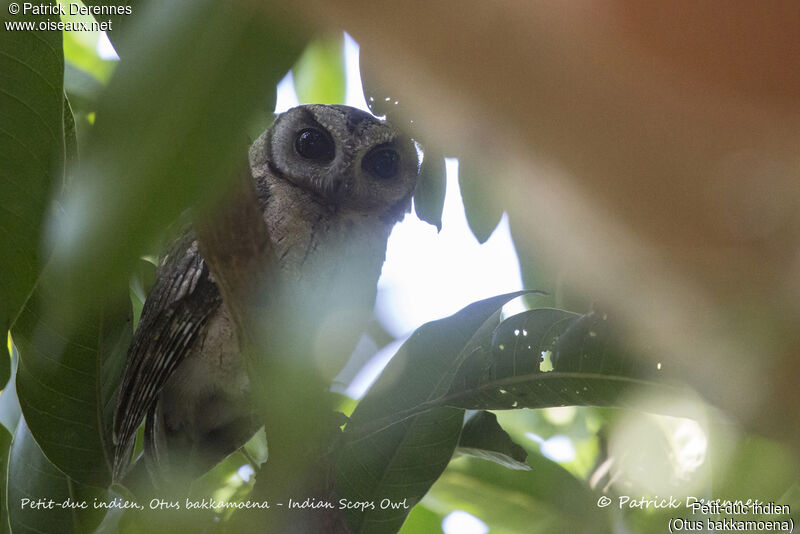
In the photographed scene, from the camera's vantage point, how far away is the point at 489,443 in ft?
3.27

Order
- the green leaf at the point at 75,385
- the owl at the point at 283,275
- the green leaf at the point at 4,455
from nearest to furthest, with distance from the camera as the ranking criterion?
the green leaf at the point at 75,385 < the green leaf at the point at 4,455 < the owl at the point at 283,275

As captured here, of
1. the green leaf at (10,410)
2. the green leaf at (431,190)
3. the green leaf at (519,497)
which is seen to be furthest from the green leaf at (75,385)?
the green leaf at (519,497)

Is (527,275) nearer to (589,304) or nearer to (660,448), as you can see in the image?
(589,304)

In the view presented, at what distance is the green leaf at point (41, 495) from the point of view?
3.36 ft

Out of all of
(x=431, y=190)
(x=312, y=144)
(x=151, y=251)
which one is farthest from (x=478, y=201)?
(x=312, y=144)

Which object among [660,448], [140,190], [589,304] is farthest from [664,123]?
[660,448]

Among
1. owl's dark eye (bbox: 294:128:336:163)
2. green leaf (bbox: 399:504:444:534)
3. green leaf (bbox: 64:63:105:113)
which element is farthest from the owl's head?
green leaf (bbox: 399:504:444:534)

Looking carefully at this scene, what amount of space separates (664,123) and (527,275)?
0.46m

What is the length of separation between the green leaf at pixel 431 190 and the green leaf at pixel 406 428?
0.15 m

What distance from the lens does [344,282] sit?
5.18 ft

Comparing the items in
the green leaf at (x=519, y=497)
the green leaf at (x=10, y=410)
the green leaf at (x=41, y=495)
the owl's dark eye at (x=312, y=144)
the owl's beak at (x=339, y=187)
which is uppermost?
the owl's dark eye at (x=312, y=144)

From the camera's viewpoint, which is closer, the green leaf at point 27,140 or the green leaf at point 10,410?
the green leaf at point 27,140

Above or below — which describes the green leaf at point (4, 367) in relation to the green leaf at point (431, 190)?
below

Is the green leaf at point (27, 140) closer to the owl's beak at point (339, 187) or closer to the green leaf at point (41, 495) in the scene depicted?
the green leaf at point (41, 495)
